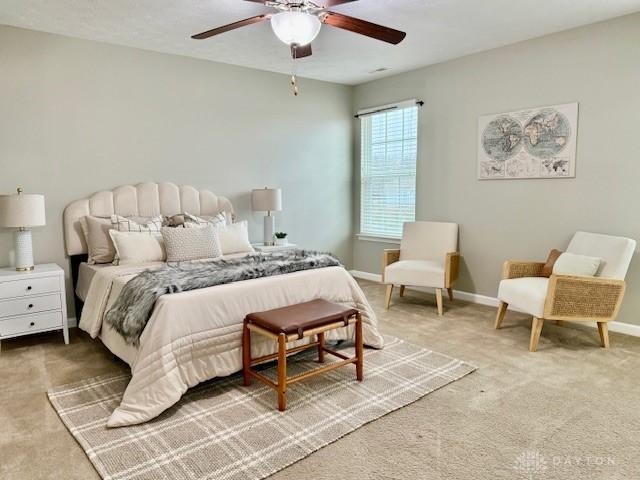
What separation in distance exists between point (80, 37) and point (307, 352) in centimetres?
336

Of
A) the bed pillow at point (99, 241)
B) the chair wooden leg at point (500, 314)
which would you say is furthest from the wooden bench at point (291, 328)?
the bed pillow at point (99, 241)

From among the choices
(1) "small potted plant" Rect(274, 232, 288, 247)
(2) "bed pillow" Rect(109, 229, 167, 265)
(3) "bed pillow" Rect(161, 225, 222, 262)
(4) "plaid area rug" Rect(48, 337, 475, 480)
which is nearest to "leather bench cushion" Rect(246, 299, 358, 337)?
(4) "plaid area rug" Rect(48, 337, 475, 480)

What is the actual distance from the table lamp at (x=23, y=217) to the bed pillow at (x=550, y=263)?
4249mm

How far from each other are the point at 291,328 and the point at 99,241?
2.25 m

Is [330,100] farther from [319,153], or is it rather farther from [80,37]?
[80,37]

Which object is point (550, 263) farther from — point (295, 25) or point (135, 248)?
point (135, 248)

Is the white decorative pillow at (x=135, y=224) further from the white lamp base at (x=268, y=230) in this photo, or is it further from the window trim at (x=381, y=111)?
the window trim at (x=381, y=111)

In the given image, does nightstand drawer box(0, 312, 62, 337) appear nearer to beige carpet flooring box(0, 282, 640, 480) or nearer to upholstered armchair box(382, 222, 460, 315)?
beige carpet flooring box(0, 282, 640, 480)

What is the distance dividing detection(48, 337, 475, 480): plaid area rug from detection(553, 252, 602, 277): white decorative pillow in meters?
1.25

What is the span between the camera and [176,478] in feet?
6.54

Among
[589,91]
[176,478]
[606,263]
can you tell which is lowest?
[176,478]

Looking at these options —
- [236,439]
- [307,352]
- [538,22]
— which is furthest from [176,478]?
[538,22]

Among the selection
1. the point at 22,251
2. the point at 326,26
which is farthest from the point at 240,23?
the point at 22,251

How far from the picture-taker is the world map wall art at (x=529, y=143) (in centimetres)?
409
